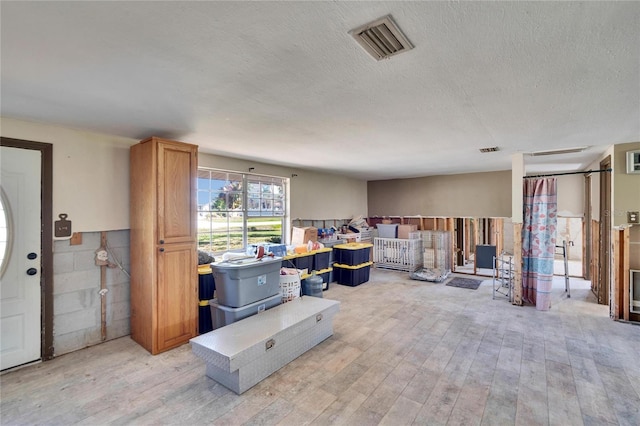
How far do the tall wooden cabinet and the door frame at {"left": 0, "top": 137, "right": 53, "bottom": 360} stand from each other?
0.70 meters

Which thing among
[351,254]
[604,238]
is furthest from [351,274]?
[604,238]

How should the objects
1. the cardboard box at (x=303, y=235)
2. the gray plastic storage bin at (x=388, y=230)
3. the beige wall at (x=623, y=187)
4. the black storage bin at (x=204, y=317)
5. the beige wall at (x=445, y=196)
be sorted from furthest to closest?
the gray plastic storage bin at (x=388, y=230)
the beige wall at (x=445, y=196)
the cardboard box at (x=303, y=235)
the beige wall at (x=623, y=187)
the black storage bin at (x=204, y=317)

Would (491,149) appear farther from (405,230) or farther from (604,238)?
(405,230)

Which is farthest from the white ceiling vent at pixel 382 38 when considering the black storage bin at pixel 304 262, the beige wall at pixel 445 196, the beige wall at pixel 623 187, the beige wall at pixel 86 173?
the beige wall at pixel 445 196

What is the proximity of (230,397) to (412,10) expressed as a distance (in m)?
2.81

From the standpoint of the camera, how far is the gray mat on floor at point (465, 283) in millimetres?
5556

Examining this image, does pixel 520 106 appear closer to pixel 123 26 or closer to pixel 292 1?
pixel 292 1

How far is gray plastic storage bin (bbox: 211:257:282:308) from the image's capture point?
3.04 meters

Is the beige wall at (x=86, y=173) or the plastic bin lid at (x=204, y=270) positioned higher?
the beige wall at (x=86, y=173)

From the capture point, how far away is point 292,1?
123cm

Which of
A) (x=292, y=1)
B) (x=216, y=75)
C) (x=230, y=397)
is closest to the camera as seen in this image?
(x=292, y=1)

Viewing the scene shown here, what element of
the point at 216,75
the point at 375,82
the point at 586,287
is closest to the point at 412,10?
the point at 375,82

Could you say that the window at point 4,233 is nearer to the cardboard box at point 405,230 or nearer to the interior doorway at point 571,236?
the cardboard box at point 405,230

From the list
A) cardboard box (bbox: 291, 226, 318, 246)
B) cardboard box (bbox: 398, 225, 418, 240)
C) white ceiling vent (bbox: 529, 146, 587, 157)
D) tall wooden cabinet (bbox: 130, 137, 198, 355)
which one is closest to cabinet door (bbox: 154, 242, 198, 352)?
tall wooden cabinet (bbox: 130, 137, 198, 355)
